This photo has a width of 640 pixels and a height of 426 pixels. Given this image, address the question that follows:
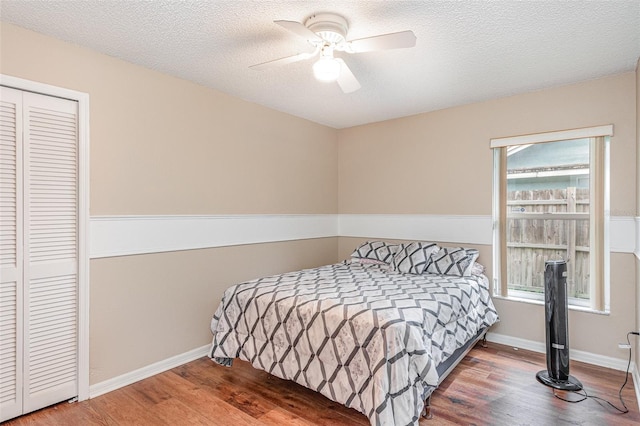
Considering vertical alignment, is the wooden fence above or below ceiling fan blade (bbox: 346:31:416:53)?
below

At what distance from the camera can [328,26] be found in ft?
6.70

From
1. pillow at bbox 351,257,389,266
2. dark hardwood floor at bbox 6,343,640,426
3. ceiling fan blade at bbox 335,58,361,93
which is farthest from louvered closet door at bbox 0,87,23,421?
pillow at bbox 351,257,389,266

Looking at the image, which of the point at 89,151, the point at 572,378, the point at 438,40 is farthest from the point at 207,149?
the point at 572,378

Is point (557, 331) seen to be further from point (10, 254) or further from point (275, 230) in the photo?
point (10, 254)

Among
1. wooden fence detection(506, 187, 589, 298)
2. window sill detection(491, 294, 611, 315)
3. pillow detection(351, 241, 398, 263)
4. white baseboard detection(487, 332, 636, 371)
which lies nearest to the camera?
white baseboard detection(487, 332, 636, 371)

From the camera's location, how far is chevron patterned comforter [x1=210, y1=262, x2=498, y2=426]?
189cm

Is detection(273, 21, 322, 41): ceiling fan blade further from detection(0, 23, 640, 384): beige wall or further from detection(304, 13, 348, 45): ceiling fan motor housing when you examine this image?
detection(0, 23, 640, 384): beige wall

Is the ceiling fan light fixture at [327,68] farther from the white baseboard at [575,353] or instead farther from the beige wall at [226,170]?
the white baseboard at [575,353]

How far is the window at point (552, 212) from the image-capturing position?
298 centimetres

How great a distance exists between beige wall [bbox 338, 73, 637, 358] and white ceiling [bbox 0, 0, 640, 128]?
0.22 m

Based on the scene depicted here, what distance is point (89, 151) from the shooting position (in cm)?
245

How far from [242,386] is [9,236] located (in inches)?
70.8

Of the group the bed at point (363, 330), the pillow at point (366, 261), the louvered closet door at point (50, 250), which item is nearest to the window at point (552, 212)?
the bed at point (363, 330)

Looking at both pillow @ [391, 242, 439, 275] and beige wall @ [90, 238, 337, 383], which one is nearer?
beige wall @ [90, 238, 337, 383]
